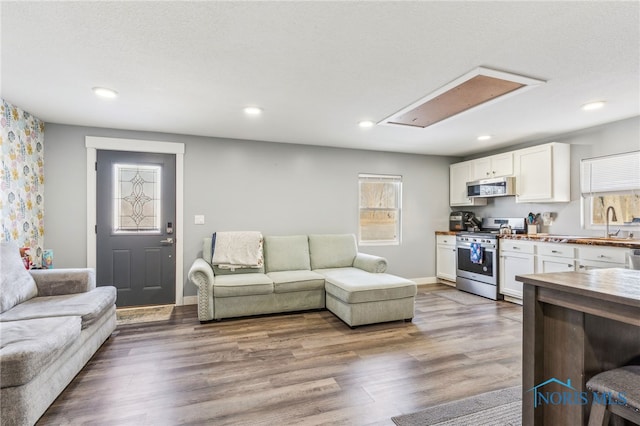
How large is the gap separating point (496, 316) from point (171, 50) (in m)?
4.19

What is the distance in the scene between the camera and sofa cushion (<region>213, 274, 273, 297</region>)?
3.52 meters

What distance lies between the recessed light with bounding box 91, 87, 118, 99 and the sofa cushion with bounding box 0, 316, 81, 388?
6.13ft

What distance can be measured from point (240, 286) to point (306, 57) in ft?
8.18

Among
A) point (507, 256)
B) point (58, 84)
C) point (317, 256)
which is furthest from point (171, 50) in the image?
point (507, 256)

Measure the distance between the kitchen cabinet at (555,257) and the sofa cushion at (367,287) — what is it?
5.71 feet

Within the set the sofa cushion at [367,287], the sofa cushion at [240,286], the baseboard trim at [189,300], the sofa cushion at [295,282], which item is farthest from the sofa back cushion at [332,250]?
the baseboard trim at [189,300]

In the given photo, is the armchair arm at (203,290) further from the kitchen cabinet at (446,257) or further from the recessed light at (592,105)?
the recessed light at (592,105)

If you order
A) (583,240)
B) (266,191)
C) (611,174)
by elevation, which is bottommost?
(583,240)

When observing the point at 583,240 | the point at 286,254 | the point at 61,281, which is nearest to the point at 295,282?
the point at 286,254

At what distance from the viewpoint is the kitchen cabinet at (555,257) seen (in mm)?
3615

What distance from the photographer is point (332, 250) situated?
15.0 ft

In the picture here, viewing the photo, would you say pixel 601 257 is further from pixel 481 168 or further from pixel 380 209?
pixel 380 209

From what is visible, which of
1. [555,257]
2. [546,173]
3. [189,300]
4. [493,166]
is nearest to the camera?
[555,257]

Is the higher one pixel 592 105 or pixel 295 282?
pixel 592 105
